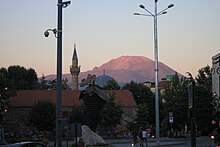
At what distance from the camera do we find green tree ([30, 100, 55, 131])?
250 feet

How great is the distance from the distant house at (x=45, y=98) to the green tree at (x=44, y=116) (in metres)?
11.9

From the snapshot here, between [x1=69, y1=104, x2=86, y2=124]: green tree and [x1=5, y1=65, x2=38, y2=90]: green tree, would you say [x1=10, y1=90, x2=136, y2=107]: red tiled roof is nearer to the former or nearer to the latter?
[x1=5, y1=65, x2=38, y2=90]: green tree

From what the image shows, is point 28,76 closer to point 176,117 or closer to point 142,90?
point 142,90

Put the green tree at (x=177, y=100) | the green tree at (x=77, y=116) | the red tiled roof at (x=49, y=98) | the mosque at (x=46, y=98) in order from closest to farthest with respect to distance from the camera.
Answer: the green tree at (x=177, y=100)
the green tree at (x=77, y=116)
the mosque at (x=46, y=98)
the red tiled roof at (x=49, y=98)

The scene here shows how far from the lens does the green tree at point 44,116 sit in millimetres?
76250

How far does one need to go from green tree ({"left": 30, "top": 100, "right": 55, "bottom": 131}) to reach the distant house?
11.9 meters

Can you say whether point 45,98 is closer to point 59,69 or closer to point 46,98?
point 46,98

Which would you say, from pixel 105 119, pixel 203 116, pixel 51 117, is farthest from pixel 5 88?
pixel 203 116

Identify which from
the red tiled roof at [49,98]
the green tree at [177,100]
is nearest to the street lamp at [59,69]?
the green tree at [177,100]

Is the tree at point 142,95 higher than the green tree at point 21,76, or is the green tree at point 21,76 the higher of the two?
the green tree at point 21,76

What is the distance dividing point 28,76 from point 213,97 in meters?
56.5

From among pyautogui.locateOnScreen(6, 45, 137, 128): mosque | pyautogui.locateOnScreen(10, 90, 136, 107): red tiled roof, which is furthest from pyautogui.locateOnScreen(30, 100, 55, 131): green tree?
pyautogui.locateOnScreen(10, 90, 136, 107): red tiled roof

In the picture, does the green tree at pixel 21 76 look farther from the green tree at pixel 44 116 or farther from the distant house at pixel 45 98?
the green tree at pixel 44 116

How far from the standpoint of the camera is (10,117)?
91625 millimetres
